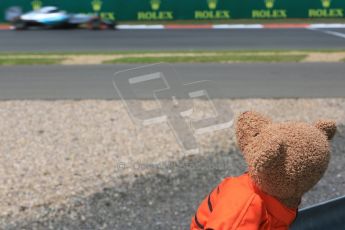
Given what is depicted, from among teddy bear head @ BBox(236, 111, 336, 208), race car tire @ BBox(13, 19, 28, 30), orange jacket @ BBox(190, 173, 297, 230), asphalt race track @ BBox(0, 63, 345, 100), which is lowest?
race car tire @ BBox(13, 19, 28, 30)

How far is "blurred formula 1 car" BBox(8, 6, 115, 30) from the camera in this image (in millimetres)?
22688

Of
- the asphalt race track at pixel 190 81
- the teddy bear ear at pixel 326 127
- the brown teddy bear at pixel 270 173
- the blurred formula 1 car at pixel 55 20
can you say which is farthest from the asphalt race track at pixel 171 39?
the brown teddy bear at pixel 270 173

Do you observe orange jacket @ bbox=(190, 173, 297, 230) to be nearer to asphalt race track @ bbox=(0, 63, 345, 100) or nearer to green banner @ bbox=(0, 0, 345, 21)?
asphalt race track @ bbox=(0, 63, 345, 100)

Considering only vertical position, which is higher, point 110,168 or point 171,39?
point 110,168

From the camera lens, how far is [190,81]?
40.7ft

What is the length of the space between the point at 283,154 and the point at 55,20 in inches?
844

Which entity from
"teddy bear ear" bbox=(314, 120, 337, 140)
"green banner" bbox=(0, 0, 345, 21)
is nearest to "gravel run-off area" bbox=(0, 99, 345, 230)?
"teddy bear ear" bbox=(314, 120, 337, 140)

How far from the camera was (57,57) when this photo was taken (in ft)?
53.2

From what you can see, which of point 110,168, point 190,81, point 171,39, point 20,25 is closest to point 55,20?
point 20,25

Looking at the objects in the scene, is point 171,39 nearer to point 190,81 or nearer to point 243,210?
point 190,81

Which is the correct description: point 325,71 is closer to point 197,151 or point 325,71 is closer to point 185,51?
point 185,51

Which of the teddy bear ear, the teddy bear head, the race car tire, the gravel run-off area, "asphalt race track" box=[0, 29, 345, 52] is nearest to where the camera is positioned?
the teddy bear head

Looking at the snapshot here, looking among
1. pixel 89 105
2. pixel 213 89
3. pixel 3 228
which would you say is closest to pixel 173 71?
pixel 213 89

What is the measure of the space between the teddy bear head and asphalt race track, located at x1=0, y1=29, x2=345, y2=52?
15.4 meters
